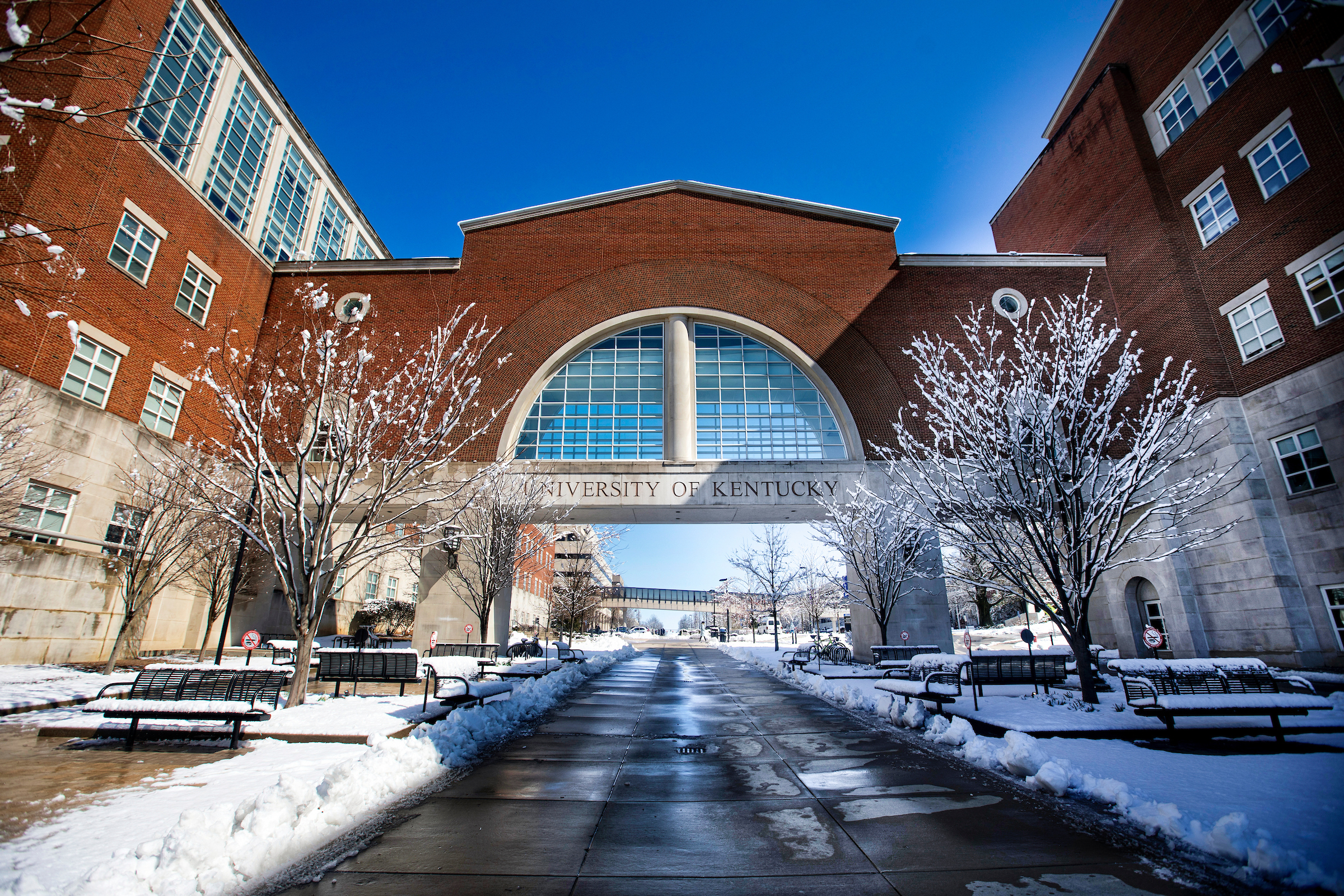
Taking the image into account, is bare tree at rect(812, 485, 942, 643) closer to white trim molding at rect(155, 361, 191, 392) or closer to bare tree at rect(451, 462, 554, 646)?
bare tree at rect(451, 462, 554, 646)

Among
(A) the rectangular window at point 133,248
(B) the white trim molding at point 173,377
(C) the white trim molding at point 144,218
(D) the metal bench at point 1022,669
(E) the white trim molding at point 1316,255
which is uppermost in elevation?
(C) the white trim molding at point 144,218

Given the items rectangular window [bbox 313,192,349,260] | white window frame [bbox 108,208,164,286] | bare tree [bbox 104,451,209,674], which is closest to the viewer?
bare tree [bbox 104,451,209,674]

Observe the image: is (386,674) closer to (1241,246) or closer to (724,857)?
(724,857)

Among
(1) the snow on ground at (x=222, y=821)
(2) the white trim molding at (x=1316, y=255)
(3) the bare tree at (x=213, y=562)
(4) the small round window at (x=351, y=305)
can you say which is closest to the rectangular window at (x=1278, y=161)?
(2) the white trim molding at (x=1316, y=255)

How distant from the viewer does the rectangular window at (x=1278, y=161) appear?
17000 mm

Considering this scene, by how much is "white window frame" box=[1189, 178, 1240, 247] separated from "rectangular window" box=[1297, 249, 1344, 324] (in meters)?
3.31

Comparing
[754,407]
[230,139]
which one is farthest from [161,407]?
[754,407]

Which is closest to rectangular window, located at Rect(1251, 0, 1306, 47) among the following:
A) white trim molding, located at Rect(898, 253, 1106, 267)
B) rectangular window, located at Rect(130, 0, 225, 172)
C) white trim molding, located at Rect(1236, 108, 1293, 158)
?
white trim molding, located at Rect(1236, 108, 1293, 158)

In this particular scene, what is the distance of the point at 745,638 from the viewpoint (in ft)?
193

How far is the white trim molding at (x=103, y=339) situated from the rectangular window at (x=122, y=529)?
3603 millimetres

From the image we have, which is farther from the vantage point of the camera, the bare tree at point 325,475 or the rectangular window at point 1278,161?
the rectangular window at point 1278,161

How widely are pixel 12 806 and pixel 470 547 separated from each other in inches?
613

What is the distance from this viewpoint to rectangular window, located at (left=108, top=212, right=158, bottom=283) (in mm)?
18312

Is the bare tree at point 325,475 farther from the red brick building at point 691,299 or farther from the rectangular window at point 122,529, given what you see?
the red brick building at point 691,299
